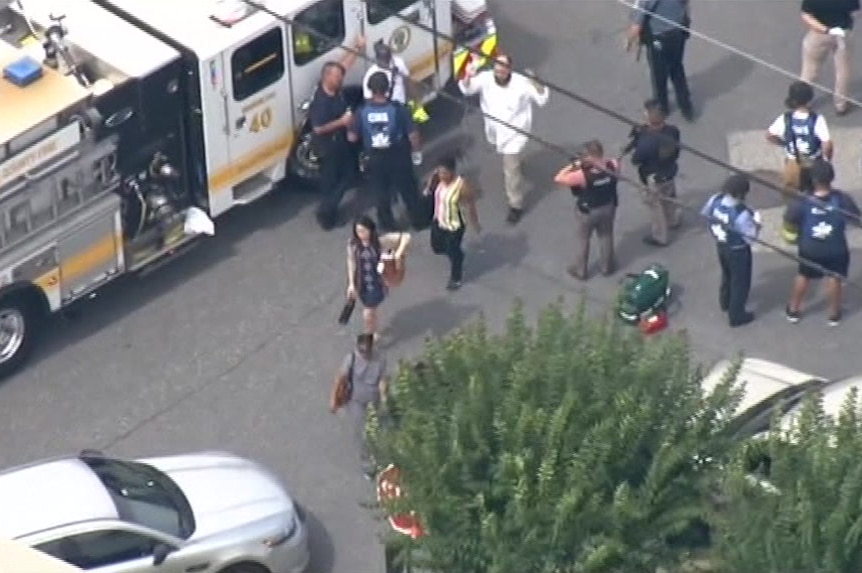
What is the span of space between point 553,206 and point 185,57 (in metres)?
3.78

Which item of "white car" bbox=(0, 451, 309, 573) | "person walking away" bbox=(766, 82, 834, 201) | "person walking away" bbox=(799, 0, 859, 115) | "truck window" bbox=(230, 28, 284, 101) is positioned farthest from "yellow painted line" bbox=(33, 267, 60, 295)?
"person walking away" bbox=(799, 0, 859, 115)

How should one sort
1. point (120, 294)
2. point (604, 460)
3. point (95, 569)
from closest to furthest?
point (604, 460) < point (95, 569) < point (120, 294)

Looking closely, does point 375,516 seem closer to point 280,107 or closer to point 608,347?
point 608,347

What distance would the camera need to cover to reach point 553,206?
24.7 m

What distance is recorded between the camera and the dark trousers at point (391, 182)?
23688 mm

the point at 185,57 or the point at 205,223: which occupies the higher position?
the point at 185,57

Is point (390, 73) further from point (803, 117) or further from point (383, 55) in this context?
point (803, 117)

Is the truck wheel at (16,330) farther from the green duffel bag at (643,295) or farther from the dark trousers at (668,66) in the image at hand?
the dark trousers at (668,66)

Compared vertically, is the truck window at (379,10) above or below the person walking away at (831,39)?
above

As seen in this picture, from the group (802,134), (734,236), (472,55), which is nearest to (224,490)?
(734,236)

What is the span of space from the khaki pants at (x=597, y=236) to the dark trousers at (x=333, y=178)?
2.01 metres

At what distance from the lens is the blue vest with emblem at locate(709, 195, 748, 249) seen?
73.4 ft

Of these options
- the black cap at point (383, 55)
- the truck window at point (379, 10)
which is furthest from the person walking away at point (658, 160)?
the truck window at point (379, 10)

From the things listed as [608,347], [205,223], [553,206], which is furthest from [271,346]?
[608,347]
